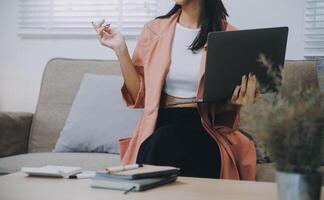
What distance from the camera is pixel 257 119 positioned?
77 cm

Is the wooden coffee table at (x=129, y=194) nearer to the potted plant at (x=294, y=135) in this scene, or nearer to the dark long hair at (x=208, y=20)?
the potted plant at (x=294, y=135)

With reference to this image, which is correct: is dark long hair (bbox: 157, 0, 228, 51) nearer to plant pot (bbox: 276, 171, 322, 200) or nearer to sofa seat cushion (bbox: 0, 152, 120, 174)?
sofa seat cushion (bbox: 0, 152, 120, 174)

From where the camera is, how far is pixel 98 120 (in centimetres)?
214

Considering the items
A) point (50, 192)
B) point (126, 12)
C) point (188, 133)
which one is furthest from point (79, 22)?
point (50, 192)

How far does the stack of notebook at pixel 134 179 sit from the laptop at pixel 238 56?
1.25 ft

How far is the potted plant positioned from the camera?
2.48 feet

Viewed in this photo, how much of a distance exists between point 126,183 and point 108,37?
0.77m

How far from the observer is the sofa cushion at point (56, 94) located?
2332 millimetres

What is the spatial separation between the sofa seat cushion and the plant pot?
1064mm

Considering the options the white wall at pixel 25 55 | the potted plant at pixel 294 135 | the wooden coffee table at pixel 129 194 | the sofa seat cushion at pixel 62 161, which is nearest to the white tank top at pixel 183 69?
the sofa seat cushion at pixel 62 161

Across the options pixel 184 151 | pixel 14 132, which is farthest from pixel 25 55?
pixel 184 151

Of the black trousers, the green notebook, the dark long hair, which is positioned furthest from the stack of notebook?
the dark long hair

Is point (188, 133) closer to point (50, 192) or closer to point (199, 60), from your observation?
point (199, 60)

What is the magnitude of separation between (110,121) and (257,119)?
141 centimetres
